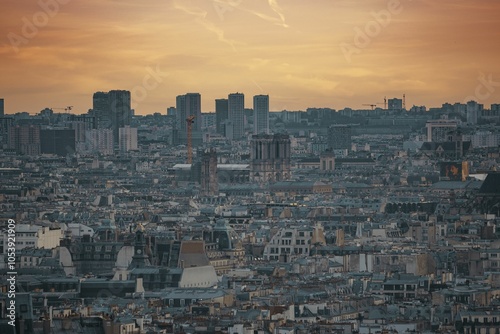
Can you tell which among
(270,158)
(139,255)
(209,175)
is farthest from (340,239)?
(270,158)

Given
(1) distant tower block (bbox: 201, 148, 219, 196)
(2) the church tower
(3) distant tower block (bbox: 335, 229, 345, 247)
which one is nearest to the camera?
(2) the church tower

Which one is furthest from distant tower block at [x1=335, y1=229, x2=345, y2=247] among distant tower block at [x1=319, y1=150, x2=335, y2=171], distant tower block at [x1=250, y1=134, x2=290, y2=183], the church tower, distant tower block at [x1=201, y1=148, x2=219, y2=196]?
distant tower block at [x1=319, y1=150, x2=335, y2=171]

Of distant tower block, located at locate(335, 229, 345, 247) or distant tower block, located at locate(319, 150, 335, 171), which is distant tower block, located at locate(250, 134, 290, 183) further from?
distant tower block, located at locate(335, 229, 345, 247)

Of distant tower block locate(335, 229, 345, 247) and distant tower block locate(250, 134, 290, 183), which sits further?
distant tower block locate(250, 134, 290, 183)

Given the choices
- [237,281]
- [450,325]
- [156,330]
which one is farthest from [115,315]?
[237,281]

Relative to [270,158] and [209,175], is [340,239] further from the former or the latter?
[270,158]

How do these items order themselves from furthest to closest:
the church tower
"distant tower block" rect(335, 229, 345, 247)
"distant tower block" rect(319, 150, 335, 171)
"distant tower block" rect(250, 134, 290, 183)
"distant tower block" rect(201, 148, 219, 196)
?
"distant tower block" rect(319, 150, 335, 171) → "distant tower block" rect(250, 134, 290, 183) → "distant tower block" rect(201, 148, 219, 196) → "distant tower block" rect(335, 229, 345, 247) → the church tower

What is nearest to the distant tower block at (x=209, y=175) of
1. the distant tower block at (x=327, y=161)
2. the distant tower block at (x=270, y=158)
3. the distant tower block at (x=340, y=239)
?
the distant tower block at (x=270, y=158)

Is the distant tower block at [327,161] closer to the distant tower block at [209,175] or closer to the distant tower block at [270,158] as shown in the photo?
the distant tower block at [270,158]
